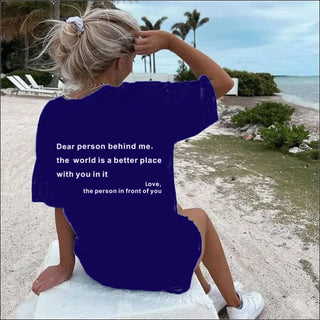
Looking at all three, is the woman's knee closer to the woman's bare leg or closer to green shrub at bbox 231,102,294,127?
the woman's bare leg

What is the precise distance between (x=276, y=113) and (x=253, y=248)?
6563mm

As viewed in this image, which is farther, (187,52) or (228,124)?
(228,124)

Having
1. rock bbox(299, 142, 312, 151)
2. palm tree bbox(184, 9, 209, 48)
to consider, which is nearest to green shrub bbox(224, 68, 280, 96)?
palm tree bbox(184, 9, 209, 48)

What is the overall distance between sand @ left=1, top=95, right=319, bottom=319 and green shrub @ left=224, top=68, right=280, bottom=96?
18129 mm

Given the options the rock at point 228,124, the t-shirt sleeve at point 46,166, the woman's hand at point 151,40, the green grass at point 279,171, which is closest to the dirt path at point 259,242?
the green grass at point 279,171

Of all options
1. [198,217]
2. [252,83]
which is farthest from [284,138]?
[252,83]

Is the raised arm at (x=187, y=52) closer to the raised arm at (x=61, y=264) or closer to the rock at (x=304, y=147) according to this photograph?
the raised arm at (x=61, y=264)

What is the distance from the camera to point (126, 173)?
1362 millimetres

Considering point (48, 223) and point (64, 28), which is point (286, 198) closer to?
point (48, 223)

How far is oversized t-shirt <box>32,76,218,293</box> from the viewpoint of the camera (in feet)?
4.25

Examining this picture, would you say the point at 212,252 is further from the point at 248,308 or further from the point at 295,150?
the point at 295,150

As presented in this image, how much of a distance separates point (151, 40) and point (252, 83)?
75.1ft

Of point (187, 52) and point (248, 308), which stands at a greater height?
point (187, 52)

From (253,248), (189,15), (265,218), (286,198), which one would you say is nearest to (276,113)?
(286,198)
